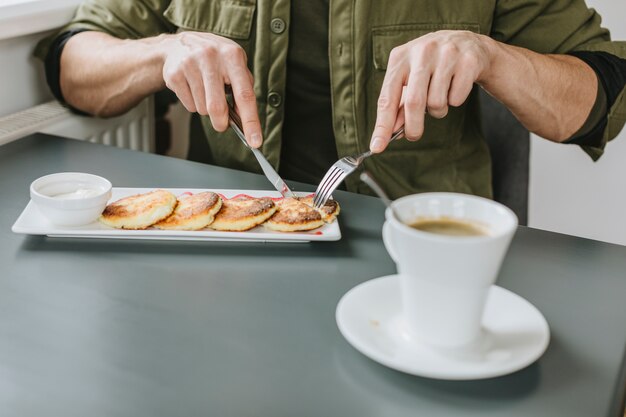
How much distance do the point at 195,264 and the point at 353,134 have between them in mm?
657

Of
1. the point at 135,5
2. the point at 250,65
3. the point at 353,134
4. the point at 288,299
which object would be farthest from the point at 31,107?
the point at 288,299

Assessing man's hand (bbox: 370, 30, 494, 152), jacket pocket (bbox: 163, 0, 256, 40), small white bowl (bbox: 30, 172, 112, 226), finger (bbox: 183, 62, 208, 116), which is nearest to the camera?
small white bowl (bbox: 30, 172, 112, 226)

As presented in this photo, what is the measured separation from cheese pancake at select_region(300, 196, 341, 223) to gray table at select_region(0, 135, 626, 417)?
0.09 ft

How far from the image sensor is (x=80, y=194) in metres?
1.06

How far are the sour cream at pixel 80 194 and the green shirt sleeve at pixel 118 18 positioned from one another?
2.20 feet

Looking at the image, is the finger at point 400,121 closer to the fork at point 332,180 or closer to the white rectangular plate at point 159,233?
the fork at point 332,180

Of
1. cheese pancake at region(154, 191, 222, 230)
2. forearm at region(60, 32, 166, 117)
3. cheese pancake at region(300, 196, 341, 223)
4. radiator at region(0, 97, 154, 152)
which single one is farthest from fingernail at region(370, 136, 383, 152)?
radiator at region(0, 97, 154, 152)

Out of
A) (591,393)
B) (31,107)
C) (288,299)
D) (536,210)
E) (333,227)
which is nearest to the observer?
(591,393)

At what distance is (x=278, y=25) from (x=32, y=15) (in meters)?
0.53

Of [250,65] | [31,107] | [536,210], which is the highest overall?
[250,65]

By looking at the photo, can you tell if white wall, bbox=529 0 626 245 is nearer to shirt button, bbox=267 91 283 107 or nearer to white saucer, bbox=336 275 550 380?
shirt button, bbox=267 91 283 107

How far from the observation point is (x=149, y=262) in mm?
960

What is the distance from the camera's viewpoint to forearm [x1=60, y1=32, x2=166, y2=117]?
59.1 inches

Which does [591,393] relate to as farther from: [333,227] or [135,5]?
[135,5]
